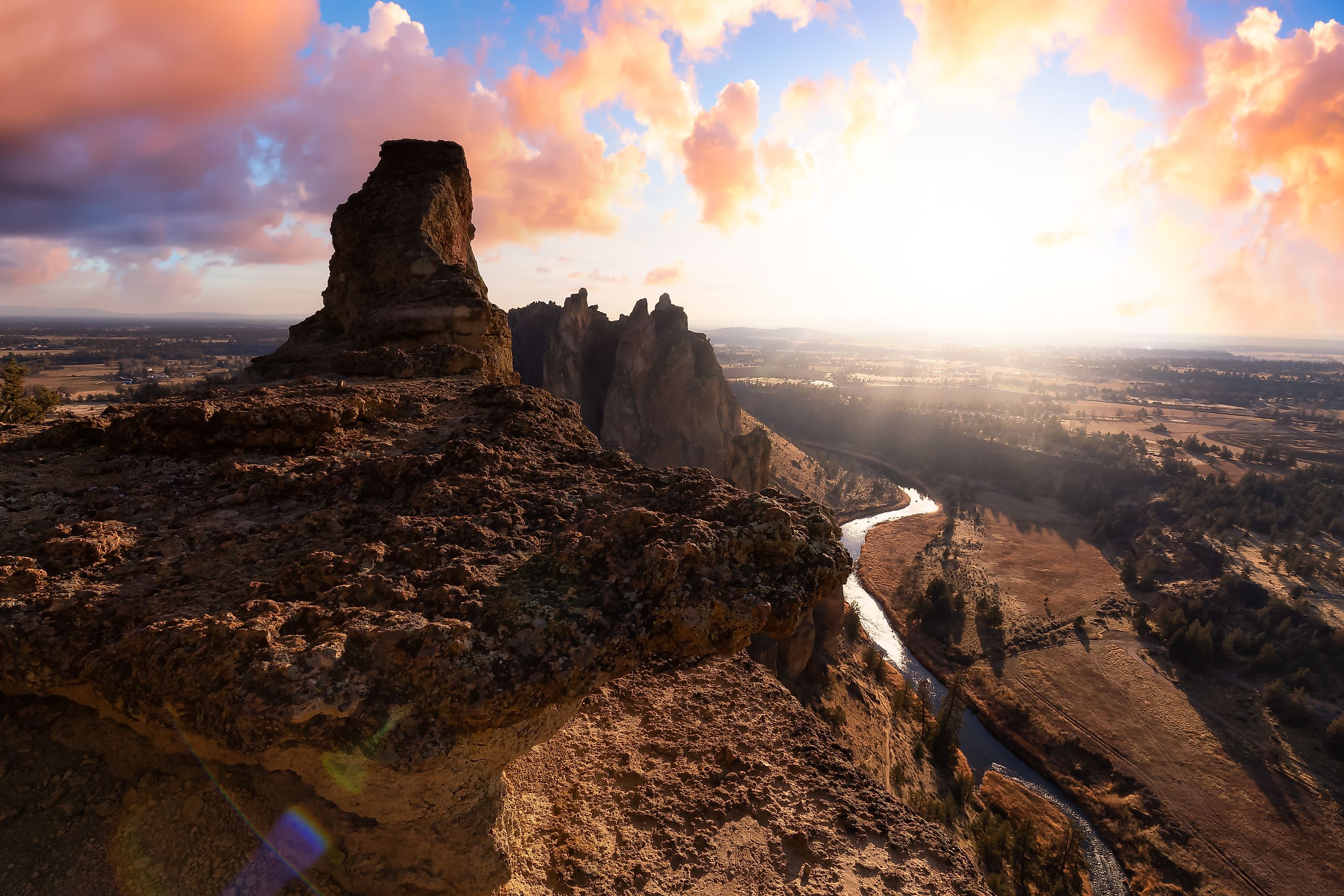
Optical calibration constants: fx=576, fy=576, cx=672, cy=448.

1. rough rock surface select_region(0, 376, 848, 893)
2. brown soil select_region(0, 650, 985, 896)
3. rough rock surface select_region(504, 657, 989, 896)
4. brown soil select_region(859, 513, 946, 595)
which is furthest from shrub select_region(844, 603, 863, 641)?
rough rock surface select_region(0, 376, 848, 893)

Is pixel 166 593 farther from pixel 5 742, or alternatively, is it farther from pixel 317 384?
pixel 317 384

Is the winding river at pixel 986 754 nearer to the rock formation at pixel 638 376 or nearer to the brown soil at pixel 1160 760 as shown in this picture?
the brown soil at pixel 1160 760

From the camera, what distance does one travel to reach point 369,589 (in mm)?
5105

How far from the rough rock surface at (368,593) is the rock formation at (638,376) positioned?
37.7 m

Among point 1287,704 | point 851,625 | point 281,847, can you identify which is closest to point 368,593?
point 281,847

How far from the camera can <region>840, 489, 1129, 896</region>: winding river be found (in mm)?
22500

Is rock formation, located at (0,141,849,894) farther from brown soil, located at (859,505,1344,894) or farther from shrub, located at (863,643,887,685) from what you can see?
shrub, located at (863,643,887,685)

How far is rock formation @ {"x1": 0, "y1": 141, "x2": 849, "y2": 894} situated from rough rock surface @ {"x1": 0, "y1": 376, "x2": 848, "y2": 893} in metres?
0.02

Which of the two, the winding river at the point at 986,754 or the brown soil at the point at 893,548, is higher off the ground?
the brown soil at the point at 893,548

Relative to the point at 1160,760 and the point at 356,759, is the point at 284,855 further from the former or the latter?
the point at 1160,760

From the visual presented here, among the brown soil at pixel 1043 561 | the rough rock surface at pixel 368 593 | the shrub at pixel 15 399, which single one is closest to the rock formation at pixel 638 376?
the brown soil at pixel 1043 561

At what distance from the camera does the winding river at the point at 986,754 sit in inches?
886

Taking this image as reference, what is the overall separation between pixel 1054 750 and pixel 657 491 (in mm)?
32036

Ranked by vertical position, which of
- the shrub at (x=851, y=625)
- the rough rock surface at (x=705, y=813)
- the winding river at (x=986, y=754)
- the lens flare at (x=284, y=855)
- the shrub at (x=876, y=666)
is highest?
the lens flare at (x=284, y=855)
